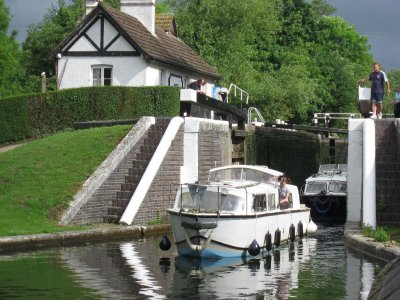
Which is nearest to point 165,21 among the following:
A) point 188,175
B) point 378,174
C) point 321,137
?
point 321,137

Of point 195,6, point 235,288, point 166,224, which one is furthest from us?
point 195,6

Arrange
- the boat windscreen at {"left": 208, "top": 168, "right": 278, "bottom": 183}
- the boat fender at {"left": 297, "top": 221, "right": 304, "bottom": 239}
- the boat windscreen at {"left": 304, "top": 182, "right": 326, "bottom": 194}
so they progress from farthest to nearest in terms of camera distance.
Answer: the boat windscreen at {"left": 304, "top": 182, "right": 326, "bottom": 194}
the boat fender at {"left": 297, "top": 221, "right": 304, "bottom": 239}
the boat windscreen at {"left": 208, "top": 168, "right": 278, "bottom": 183}

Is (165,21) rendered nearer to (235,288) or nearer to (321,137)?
(321,137)

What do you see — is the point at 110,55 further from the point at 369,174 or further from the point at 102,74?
the point at 369,174

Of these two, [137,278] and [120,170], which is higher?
[120,170]

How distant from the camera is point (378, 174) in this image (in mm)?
29875

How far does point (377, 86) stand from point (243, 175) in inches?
238

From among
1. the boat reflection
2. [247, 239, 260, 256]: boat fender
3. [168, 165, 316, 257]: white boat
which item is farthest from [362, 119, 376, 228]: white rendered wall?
[247, 239, 260, 256]: boat fender

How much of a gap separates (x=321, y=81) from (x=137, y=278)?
64.1 metres

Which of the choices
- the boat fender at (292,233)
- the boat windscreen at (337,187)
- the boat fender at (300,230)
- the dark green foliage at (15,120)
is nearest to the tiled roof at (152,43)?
the dark green foliage at (15,120)

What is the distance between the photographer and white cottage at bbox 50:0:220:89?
146 feet

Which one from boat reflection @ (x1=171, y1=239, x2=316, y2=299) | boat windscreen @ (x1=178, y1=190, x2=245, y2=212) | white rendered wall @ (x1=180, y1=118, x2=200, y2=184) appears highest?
white rendered wall @ (x1=180, y1=118, x2=200, y2=184)

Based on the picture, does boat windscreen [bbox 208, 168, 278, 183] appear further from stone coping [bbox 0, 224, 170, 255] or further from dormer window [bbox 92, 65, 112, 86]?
dormer window [bbox 92, 65, 112, 86]

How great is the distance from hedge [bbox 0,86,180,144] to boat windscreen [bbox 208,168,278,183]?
10570 mm
